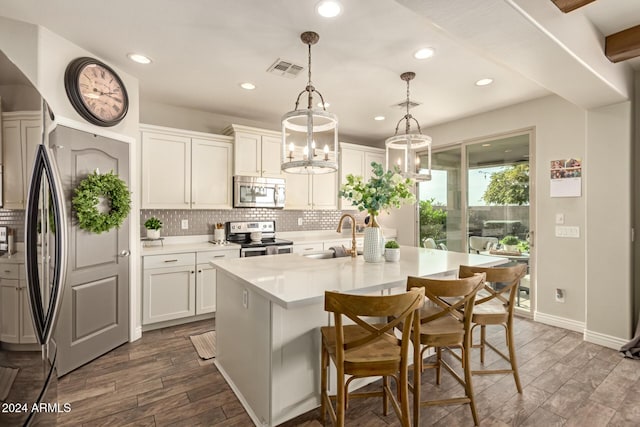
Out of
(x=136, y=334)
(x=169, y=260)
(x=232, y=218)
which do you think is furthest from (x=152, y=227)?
(x=136, y=334)

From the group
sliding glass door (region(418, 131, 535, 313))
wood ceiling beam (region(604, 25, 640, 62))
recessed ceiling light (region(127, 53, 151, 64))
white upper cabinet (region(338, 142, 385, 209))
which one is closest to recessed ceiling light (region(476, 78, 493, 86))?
wood ceiling beam (region(604, 25, 640, 62))

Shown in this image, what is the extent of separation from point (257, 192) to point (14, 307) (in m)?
3.48

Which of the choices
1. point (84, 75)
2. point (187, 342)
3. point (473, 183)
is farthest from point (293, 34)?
point (473, 183)

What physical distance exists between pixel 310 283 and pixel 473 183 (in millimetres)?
3638

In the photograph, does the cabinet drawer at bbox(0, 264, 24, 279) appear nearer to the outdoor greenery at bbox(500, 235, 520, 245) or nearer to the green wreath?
the green wreath

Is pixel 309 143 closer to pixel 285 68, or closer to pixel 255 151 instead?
pixel 285 68

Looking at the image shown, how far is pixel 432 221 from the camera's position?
5105mm

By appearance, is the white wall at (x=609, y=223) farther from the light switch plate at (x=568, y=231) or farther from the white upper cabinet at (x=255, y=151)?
the white upper cabinet at (x=255, y=151)

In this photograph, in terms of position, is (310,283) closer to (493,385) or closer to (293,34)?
(493,385)

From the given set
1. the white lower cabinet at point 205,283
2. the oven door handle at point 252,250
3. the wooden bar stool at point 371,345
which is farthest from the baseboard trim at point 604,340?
the white lower cabinet at point 205,283

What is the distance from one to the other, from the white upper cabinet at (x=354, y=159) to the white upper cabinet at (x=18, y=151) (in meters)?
4.41

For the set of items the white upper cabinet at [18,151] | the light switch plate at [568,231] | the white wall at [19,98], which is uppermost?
the white wall at [19,98]

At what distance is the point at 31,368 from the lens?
0.99 m

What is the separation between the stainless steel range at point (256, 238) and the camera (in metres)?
3.97
